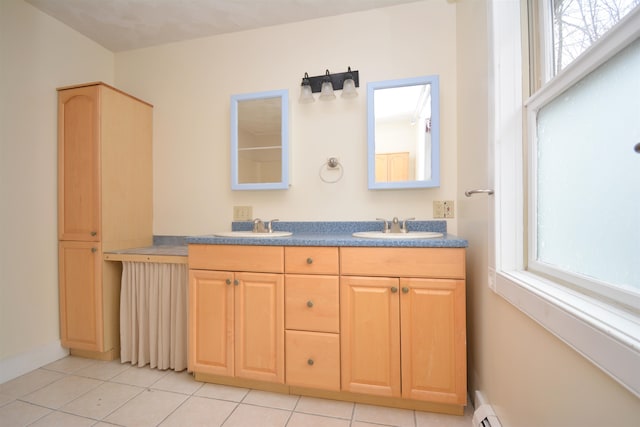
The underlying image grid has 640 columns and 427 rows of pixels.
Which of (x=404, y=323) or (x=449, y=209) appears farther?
(x=449, y=209)

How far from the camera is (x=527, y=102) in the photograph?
0.97 m

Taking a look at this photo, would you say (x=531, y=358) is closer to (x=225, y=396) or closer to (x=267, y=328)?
(x=267, y=328)

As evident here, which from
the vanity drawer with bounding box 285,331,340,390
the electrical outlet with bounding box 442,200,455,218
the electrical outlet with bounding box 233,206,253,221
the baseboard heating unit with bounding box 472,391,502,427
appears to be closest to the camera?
the baseboard heating unit with bounding box 472,391,502,427

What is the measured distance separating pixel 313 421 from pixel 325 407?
0.37 ft

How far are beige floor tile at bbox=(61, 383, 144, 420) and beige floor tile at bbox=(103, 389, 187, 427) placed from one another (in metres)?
0.05

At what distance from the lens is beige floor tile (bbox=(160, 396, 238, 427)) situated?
1218mm

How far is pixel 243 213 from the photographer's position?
77.5 inches

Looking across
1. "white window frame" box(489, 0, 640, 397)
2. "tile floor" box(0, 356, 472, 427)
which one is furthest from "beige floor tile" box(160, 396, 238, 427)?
Result: "white window frame" box(489, 0, 640, 397)

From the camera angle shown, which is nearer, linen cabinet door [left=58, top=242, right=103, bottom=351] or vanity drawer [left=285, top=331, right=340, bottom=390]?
vanity drawer [left=285, top=331, right=340, bottom=390]

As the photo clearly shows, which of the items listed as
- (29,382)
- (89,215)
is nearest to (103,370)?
(29,382)

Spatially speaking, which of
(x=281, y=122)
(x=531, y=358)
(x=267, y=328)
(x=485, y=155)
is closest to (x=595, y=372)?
(x=531, y=358)

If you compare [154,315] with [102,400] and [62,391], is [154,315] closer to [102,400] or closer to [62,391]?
[102,400]

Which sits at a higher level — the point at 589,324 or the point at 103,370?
the point at 589,324

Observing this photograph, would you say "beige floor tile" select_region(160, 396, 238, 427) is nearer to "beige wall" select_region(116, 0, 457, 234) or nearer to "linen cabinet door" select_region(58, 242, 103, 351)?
"linen cabinet door" select_region(58, 242, 103, 351)
